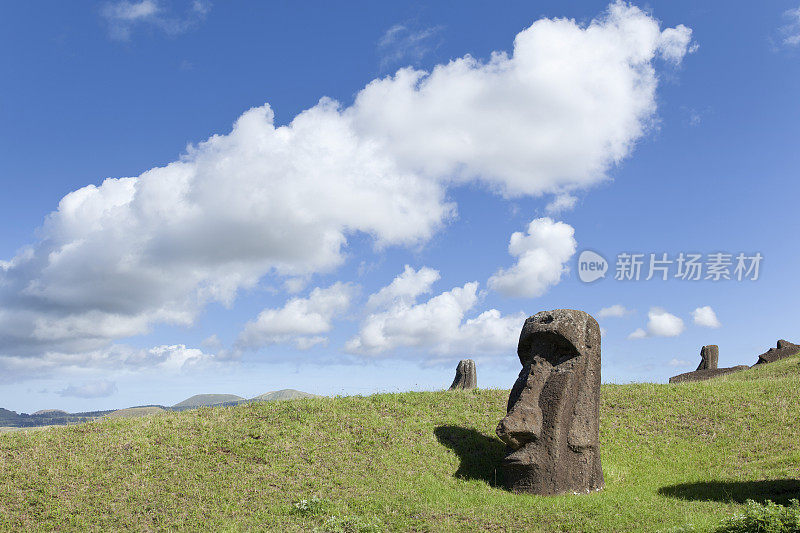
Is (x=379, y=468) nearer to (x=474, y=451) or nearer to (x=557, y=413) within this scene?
(x=474, y=451)

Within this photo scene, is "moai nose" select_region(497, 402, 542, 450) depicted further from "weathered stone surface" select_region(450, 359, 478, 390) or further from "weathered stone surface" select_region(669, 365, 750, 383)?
"weathered stone surface" select_region(669, 365, 750, 383)

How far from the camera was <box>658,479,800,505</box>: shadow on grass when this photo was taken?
601 inches

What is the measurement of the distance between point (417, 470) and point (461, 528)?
4.44 metres

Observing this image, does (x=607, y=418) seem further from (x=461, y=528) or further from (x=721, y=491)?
(x=461, y=528)

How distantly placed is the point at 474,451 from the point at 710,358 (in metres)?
29.8

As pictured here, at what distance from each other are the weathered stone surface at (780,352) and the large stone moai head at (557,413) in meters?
30.8

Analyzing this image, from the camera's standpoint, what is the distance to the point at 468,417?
22.2 metres

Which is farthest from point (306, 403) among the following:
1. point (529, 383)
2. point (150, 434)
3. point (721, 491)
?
point (721, 491)

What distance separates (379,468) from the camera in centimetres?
1816

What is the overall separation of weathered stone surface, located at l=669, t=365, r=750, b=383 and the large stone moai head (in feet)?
86.9

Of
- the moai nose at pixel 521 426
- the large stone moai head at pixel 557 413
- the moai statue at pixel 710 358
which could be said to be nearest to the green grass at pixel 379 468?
the large stone moai head at pixel 557 413

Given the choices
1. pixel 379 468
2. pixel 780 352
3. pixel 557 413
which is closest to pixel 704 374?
pixel 780 352

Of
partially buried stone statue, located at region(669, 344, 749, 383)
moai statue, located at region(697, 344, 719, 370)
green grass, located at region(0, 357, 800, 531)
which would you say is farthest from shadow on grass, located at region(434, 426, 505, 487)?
moai statue, located at region(697, 344, 719, 370)

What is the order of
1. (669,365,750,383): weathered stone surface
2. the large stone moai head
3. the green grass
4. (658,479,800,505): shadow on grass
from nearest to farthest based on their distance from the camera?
the green grass → (658,479,800,505): shadow on grass → the large stone moai head → (669,365,750,383): weathered stone surface
